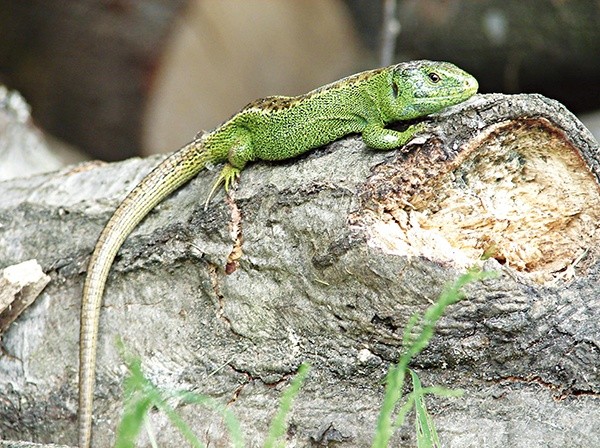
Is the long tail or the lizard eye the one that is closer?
the lizard eye

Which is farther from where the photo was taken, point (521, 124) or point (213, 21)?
point (213, 21)

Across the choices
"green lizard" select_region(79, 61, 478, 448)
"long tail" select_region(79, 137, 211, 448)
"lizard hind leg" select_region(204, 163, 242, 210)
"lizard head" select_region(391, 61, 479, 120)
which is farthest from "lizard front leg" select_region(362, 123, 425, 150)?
"long tail" select_region(79, 137, 211, 448)

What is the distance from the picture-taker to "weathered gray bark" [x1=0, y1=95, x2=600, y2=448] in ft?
8.95

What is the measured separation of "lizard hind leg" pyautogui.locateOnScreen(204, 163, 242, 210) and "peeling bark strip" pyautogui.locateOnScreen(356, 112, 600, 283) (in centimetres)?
81

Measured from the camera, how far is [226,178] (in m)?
3.51

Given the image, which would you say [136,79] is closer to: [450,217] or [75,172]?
[75,172]

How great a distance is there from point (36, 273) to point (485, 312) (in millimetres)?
2001

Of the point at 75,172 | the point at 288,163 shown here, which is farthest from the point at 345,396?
the point at 75,172

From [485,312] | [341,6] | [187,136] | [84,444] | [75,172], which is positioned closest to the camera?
[485,312]

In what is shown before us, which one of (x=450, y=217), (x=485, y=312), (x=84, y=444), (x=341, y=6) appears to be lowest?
(x=84, y=444)

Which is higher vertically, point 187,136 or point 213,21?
Answer: point 213,21

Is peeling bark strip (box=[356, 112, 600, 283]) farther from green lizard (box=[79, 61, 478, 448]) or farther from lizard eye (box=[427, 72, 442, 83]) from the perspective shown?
lizard eye (box=[427, 72, 442, 83])

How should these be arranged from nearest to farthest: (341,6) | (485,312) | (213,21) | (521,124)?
(485,312)
(521,124)
(213,21)
(341,6)

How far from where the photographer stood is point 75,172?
13.8 ft
